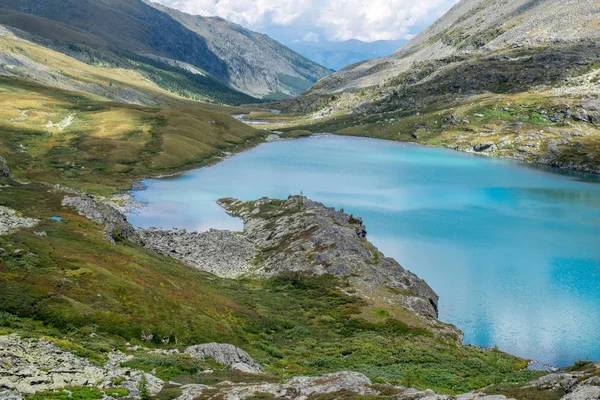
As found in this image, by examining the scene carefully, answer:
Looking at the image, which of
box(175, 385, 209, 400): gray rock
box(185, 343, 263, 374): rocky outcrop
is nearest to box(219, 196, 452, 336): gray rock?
box(185, 343, 263, 374): rocky outcrop

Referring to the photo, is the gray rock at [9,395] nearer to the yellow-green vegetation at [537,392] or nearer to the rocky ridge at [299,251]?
the yellow-green vegetation at [537,392]

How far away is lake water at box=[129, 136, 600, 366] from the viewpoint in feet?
187

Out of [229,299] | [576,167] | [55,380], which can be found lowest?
[229,299]

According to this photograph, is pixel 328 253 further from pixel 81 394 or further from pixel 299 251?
pixel 81 394

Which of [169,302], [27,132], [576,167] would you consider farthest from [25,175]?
[576,167]

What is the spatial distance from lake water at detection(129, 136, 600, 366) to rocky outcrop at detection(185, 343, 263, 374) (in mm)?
29275

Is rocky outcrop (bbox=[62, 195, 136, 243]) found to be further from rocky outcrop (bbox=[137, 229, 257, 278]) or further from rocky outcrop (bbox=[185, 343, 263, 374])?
rocky outcrop (bbox=[185, 343, 263, 374])

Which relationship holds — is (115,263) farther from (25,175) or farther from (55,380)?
(25,175)

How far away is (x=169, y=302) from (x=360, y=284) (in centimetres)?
2731

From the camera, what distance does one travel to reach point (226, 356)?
35.4 metres

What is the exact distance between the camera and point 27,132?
15788cm

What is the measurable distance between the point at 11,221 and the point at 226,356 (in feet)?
124

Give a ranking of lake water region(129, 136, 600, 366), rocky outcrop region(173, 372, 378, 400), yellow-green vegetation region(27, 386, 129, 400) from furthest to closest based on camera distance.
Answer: lake water region(129, 136, 600, 366), rocky outcrop region(173, 372, 378, 400), yellow-green vegetation region(27, 386, 129, 400)

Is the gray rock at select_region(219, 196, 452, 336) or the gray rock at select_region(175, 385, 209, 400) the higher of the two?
the gray rock at select_region(175, 385, 209, 400)
